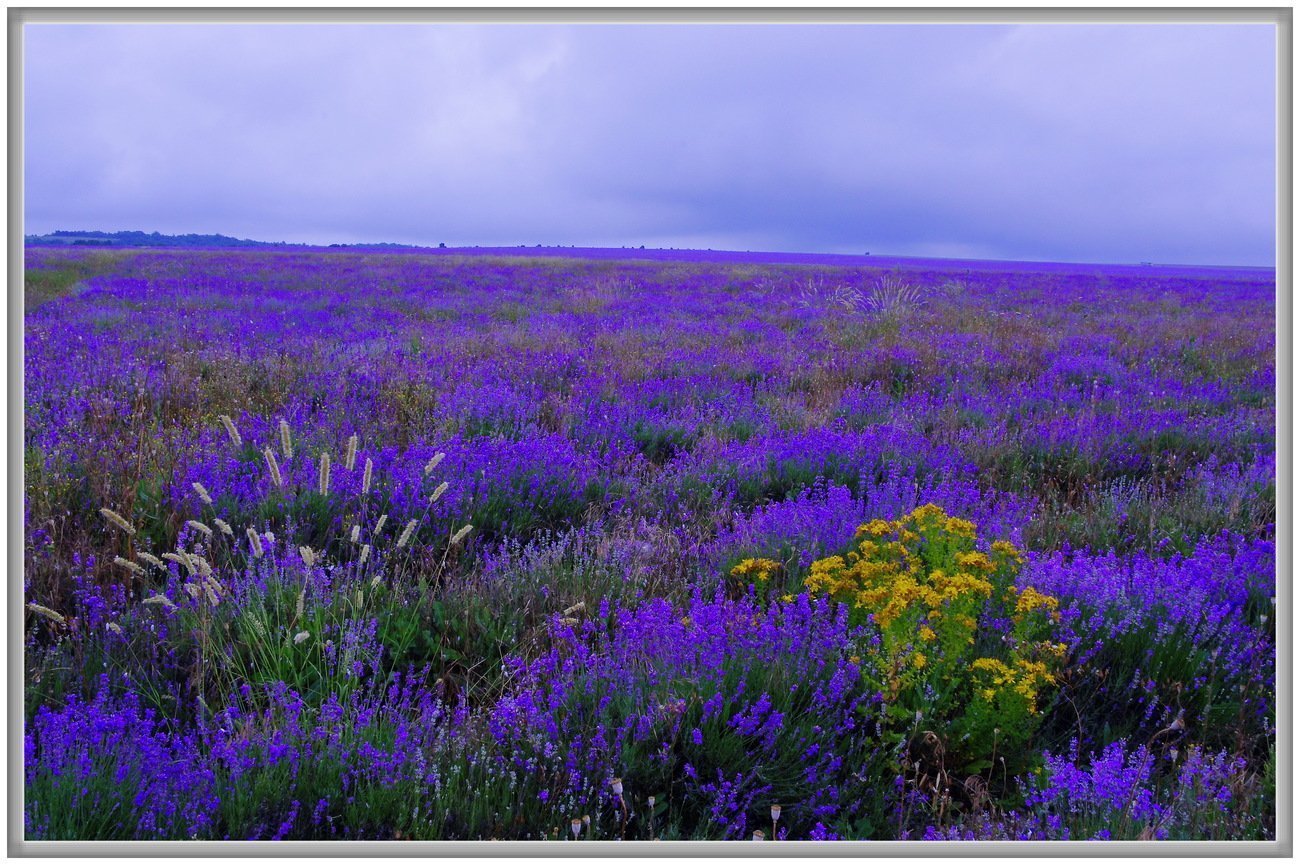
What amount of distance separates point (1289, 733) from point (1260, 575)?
944 millimetres

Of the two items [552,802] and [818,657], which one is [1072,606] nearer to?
[818,657]

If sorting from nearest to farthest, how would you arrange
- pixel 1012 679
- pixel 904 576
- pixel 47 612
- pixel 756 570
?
pixel 47 612
pixel 1012 679
pixel 904 576
pixel 756 570

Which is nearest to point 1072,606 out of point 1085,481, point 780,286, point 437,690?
point 437,690

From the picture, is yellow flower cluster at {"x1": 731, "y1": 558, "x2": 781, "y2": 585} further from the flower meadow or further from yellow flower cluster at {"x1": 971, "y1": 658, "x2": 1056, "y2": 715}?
yellow flower cluster at {"x1": 971, "y1": 658, "x2": 1056, "y2": 715}

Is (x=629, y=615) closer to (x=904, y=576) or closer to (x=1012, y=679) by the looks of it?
(x=904, y=576)

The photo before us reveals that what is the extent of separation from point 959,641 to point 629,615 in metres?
0.95

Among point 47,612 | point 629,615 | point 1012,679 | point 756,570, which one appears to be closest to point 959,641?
point 1012,679

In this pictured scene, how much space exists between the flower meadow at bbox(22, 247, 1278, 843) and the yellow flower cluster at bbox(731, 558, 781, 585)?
2 centimetres

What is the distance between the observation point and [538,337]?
8500 millimetres

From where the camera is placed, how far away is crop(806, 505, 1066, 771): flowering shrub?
6.77ft

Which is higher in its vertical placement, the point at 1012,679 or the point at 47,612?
the point at 47,612

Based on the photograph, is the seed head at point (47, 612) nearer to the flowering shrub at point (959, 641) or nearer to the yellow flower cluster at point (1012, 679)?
the flowering shrub at point (959, 641)

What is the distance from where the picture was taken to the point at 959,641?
7.07 feet

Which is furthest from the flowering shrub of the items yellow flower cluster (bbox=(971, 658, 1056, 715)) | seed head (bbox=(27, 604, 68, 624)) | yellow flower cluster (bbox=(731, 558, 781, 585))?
seed head (bbox=(27, 604, 68, 624))
